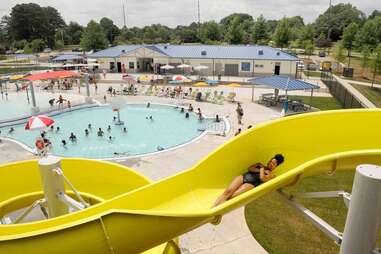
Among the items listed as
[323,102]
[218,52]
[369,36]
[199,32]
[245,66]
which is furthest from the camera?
[199,32]

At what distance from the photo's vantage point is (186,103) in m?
27.9

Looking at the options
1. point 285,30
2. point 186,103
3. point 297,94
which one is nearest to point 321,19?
point 285,30

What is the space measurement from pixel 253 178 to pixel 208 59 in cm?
3709

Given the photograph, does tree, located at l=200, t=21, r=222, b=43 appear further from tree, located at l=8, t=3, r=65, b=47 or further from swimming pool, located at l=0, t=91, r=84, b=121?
tree, located at l=8, t=3, r=65, b=47

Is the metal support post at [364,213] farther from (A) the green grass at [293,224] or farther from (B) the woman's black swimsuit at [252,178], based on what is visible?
(A) the green grass at [293,224]

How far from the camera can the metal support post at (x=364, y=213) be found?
404cm

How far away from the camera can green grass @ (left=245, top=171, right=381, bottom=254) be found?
343 inches

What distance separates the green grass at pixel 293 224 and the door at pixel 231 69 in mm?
30676

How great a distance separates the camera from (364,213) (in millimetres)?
4141

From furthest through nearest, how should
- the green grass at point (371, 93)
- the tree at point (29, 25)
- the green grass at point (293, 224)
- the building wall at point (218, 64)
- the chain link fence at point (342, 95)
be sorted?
the tree at point (29, 25) < the building wall at point (218, 64) < the green grass at point (371, 93) < the chain link fence at point (342, 95) < the green grass at point (293, 224)

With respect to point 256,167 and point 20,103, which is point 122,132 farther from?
point 256,167

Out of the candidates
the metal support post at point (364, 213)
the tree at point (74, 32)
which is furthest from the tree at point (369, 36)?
the tree at point (74, 32)

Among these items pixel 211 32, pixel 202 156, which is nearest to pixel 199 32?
pixel 211 32

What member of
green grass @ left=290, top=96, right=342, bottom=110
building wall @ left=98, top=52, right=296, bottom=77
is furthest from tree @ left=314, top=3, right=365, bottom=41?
green grass @ left=290, top=96, right=342, bottom=110
